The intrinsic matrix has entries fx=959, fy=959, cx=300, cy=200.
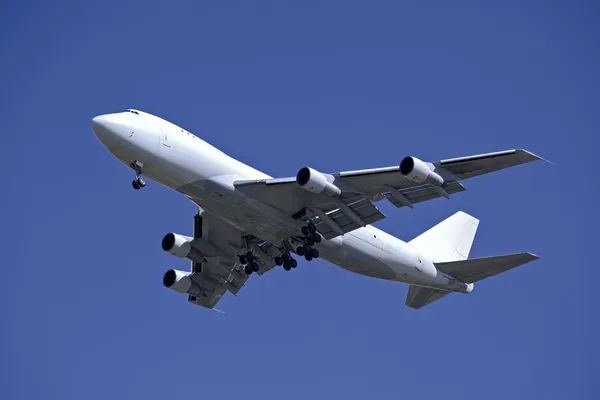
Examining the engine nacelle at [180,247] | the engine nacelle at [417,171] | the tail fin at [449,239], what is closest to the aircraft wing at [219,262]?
the engine nacelle at [180,247]

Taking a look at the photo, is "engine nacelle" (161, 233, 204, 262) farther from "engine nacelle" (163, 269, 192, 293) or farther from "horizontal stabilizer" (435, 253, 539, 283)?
"horizontal stabilizer" (435, 253, 539, 283)

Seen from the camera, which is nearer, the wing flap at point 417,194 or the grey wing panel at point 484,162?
the grey wing panel at point 484,162

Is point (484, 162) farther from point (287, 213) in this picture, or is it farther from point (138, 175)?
point (138, 175)

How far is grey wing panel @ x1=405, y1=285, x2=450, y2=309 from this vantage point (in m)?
47.5

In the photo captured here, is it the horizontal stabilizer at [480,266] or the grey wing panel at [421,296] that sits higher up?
the horizontal stabilizer at [480,266]

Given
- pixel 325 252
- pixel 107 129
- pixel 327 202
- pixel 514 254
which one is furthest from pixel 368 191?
pixel 107 129

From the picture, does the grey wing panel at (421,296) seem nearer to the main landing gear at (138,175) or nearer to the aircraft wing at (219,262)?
the aircraft wing at (219,262)

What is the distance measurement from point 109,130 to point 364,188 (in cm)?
1040

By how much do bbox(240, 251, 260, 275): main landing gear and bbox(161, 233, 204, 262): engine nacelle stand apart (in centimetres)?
201

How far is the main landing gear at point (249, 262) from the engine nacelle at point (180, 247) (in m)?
2.01

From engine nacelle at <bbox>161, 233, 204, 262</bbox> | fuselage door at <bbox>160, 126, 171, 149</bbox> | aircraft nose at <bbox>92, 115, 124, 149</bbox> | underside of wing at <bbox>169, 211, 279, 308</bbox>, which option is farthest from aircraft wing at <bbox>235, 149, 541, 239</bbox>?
engine nacelle at <bbox>161, 233, 204, 262</bbox>

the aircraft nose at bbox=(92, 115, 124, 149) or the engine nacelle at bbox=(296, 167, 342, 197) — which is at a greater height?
the engine nacelle at bbox=(296, 167, 342, 197)

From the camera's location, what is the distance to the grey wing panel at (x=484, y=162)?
35188mm

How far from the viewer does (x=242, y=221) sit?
40281mm
